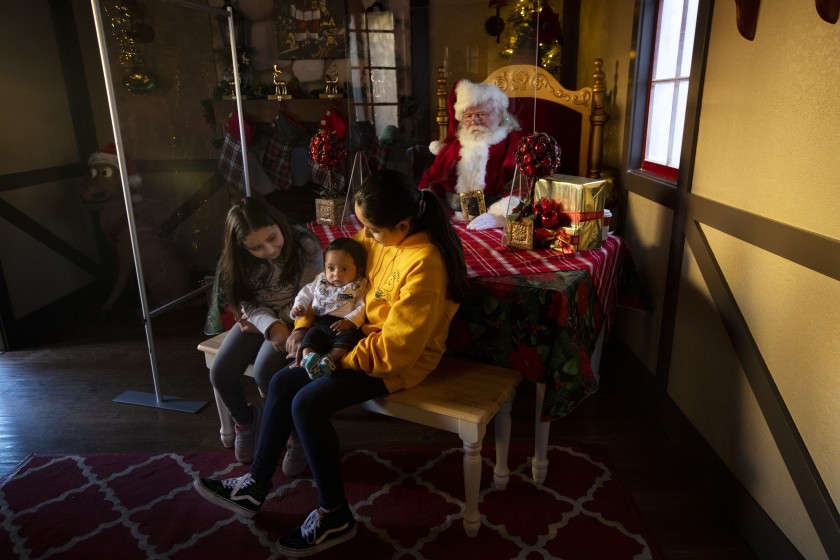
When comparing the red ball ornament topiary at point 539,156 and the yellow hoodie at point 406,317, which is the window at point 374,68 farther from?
the yellow hoodie at point 406,317

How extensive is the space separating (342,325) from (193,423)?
3.32 ft

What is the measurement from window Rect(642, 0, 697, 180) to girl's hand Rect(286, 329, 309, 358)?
1545mm

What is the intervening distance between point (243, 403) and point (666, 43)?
214cm

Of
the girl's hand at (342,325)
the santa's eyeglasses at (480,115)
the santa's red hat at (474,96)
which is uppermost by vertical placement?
the santa's red hat at (474,96)

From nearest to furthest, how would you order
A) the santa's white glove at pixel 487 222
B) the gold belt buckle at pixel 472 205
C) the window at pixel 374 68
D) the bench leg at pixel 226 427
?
the bench leg at pixel 226 427 < the santa's white glove at pixel 487 222 < the gold belt buckle at pixel 472 205 < the window at pixel 374 68

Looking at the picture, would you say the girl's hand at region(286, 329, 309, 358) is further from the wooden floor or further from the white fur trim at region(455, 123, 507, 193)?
the white fur trim at region(455, 123, 507, 193)

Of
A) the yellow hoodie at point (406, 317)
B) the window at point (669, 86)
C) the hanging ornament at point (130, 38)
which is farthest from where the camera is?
the hanging ornament at point (130, 38)

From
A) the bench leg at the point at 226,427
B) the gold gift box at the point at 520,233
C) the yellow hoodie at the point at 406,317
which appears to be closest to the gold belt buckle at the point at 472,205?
the gold gift box at the point at 520,233

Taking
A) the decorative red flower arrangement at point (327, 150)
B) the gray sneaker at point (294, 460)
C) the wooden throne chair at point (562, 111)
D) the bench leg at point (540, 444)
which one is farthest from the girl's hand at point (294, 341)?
the wooden throne chair at point (562, 111)

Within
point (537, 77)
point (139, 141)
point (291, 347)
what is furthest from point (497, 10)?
point (291, 347)

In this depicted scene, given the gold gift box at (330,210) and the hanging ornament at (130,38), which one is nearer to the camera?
the gold gift box at (330,210)

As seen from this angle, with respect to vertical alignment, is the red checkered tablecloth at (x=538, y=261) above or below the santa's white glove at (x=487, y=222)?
below

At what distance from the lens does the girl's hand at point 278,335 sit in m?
1.74

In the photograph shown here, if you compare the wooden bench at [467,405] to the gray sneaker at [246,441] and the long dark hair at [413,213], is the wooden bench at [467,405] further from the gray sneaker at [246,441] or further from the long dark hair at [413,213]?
the gray sneaker at [246,441]
